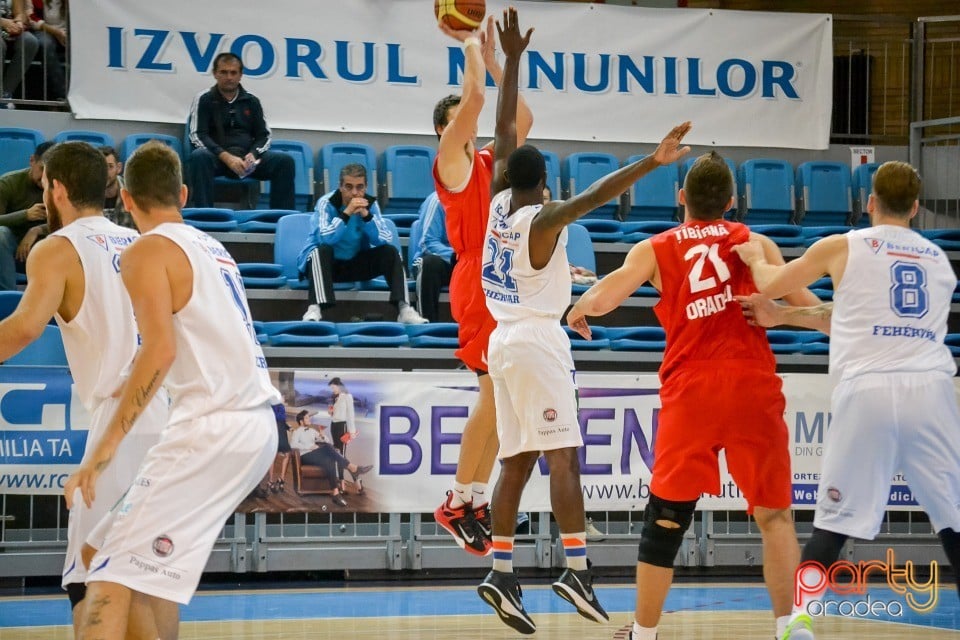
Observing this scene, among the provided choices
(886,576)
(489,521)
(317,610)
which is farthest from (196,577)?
(886,576)

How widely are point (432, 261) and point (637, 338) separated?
194 centimetres

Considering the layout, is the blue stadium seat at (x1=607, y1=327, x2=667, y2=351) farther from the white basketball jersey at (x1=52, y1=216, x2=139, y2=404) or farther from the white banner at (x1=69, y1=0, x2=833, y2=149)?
the white basketball jersey at (x1=52, y1=216, x2=139, y2=404)

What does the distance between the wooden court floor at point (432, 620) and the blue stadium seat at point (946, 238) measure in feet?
16.6

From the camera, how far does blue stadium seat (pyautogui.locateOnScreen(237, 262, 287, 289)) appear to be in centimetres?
1109

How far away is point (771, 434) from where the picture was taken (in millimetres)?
5629

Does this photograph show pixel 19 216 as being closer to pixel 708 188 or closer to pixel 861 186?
pixel 708 188

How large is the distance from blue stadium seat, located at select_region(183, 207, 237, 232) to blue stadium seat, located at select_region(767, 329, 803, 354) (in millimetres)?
5031

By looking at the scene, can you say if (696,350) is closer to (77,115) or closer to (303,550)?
(303,550)

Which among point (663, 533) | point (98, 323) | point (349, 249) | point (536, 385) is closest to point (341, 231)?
point (349, 249)

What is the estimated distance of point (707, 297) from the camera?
18.9 ft

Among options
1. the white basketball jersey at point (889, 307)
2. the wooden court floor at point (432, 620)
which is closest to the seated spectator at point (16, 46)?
the wooden court floor at point (432, 620)

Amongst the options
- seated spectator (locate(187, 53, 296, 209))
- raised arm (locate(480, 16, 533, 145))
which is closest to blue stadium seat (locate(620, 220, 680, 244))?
seated spectator (locate(187, 53, 296, 209))

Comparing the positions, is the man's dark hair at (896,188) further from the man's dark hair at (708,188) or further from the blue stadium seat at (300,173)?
the blue stadium seat at (300,173)

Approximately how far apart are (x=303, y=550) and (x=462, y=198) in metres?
3.70
